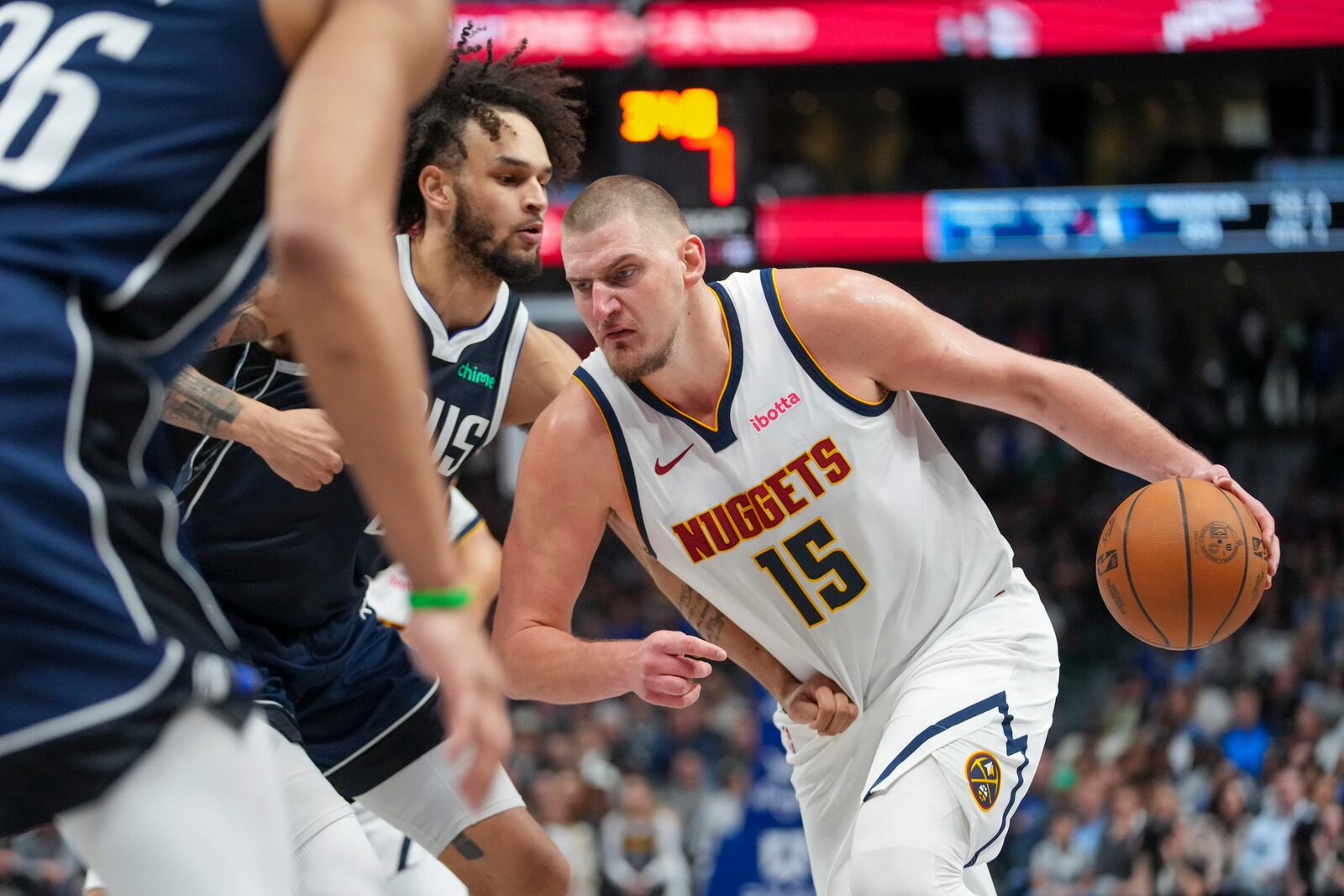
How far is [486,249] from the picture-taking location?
4.30 meters

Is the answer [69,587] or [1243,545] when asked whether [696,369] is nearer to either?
[1243,545]

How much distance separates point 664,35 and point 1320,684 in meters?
7.59

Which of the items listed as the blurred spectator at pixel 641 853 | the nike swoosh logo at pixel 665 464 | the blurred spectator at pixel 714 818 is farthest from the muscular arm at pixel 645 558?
the blurred spectator at pixel 641 853

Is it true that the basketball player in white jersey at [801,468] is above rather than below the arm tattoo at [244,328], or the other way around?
below

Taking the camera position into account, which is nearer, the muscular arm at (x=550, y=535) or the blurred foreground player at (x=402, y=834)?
the muscular arm at (x=550, y=535)

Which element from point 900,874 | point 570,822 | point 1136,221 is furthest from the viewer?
point 1136,221

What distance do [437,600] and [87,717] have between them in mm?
398

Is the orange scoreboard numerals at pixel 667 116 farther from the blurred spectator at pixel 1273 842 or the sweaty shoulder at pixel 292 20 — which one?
the sweaty shoulder at pixel 292 20

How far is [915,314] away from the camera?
155 inches

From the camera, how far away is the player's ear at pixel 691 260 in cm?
407

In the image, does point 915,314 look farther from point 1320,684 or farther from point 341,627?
point 1320,684

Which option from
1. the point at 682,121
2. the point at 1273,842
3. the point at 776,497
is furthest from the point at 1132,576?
the point at 682,121

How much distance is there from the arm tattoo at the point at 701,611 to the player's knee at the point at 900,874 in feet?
3.13

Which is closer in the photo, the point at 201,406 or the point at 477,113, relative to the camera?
the point at 201,406
